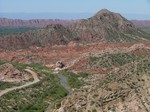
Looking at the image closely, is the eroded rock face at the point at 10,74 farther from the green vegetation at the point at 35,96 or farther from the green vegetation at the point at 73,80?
the green vegetation at the point at 73,80

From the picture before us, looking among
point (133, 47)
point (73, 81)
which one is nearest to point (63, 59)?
point (133, 47)

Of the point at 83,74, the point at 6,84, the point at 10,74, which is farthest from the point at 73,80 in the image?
the point at 6,84

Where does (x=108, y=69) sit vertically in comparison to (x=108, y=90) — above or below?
below

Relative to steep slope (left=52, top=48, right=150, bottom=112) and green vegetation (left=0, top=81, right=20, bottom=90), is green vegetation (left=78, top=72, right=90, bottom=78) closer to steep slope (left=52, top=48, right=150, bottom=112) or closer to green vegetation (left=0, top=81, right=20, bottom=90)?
green vegetation (left=0, top=81, right=20, bottom=90)

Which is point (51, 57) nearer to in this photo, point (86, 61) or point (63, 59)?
point (63, 59)

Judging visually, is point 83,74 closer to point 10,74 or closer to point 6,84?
point 10,74

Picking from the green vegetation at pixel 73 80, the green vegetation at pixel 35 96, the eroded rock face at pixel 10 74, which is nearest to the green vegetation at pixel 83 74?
the green vegetation at pixel 73 80
